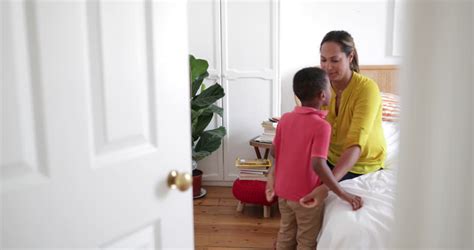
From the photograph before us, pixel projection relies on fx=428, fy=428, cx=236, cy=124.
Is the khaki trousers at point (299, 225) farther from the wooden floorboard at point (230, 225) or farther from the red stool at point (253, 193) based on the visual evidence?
the red stool at point (253, 193)

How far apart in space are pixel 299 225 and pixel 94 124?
1202mm

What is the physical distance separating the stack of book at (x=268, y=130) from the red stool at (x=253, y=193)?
1.36 ft

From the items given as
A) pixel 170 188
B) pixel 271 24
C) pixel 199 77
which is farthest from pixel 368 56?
pixel 170 188

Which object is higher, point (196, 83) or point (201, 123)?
point (196, 83)

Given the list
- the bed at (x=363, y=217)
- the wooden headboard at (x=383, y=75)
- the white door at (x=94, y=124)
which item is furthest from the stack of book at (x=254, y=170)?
the white door at (x=94, y=124)

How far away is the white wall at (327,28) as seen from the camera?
3723 millimetres

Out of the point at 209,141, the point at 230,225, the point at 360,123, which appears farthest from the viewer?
the point at 209,141

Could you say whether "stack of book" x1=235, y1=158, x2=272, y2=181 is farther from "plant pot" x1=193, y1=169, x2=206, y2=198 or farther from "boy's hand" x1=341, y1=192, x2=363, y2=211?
"boy's hand" x1=341, y1=192, x2=363, y2=211

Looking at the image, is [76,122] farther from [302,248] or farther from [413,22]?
[302,248]

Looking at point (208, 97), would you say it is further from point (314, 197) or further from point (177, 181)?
point (177, 181)

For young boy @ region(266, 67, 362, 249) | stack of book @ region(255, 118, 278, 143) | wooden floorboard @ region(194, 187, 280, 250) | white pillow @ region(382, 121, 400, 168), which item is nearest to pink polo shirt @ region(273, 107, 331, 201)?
young boy @ region(266, 67, 362, 249)

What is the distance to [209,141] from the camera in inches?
142

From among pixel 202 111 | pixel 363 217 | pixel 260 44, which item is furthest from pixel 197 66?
pixel 363 217

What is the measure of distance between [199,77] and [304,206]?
201 centimetres
